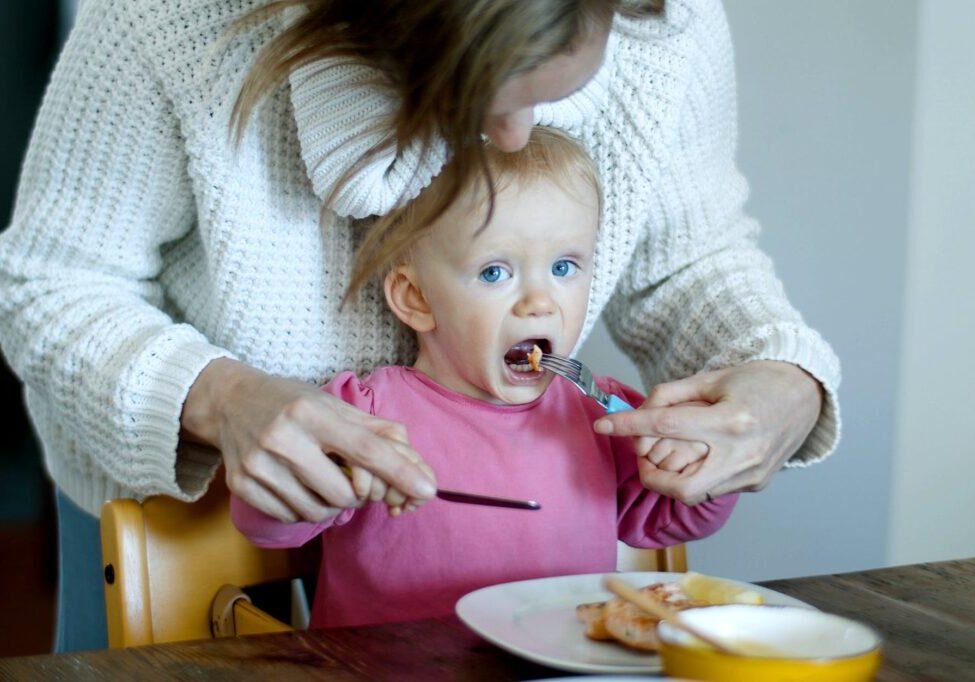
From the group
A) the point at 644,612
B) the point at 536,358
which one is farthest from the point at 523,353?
the point at 644,612

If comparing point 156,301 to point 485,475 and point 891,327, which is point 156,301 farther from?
point 891,327

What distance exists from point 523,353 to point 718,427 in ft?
0.60

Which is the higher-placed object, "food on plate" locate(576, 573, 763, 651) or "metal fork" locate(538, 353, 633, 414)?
"metal fork" locate(538, 353, 633, 414)

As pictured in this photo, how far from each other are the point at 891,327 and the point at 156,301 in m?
1.07

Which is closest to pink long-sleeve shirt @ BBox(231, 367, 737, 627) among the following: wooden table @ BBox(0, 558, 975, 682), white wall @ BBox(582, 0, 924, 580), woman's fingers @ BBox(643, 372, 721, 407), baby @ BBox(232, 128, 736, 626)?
baby @ BBox(232, 128, 736, 626)

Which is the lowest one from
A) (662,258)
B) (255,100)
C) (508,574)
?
(508,574)

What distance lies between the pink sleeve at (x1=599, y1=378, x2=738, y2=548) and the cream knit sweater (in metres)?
0.11

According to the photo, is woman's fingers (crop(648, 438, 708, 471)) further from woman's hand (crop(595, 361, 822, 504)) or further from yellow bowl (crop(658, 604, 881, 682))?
yellow bowl (crop(658, 604, 881, 682))

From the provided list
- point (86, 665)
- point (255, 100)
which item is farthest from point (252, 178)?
point (86, 665)

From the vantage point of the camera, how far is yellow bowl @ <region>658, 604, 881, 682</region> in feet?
1.91

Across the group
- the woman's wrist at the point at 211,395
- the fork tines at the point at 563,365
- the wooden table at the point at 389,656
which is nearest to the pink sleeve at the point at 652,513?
the fork tines at the point at 563,365

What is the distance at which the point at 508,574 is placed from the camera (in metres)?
1.03

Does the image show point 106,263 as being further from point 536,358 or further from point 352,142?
point 536,358

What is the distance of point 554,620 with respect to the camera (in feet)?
2.64
